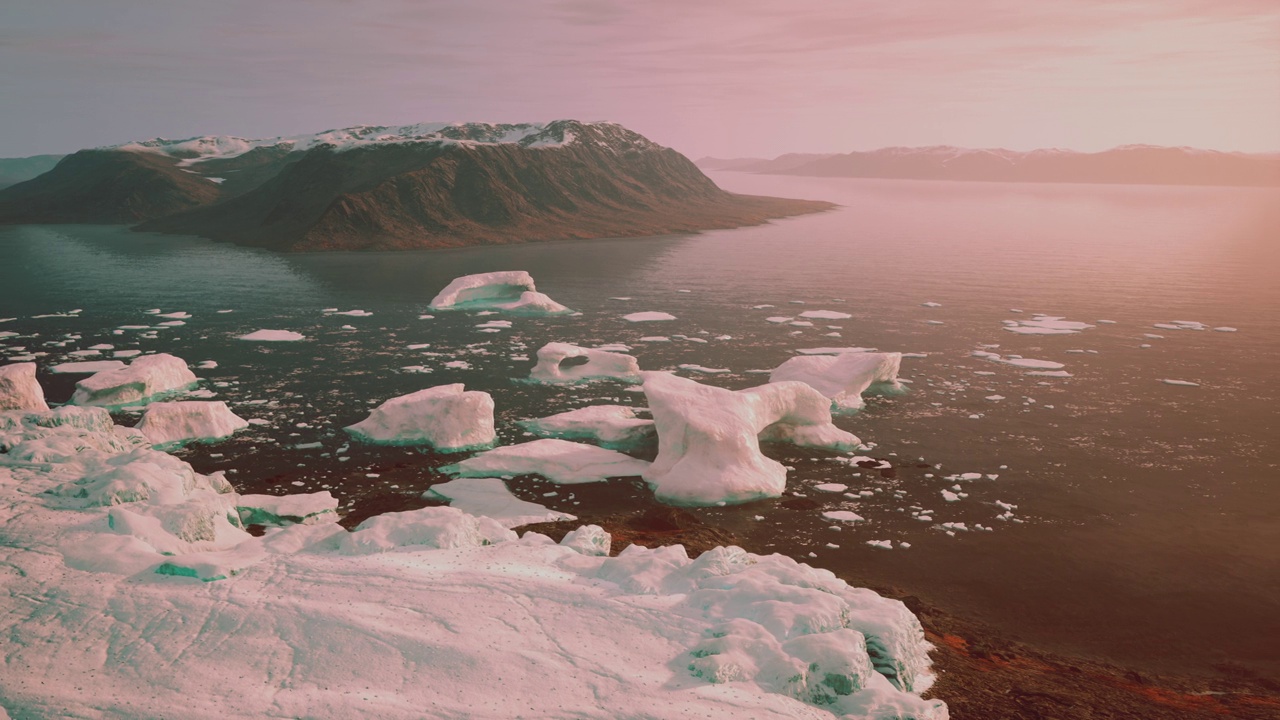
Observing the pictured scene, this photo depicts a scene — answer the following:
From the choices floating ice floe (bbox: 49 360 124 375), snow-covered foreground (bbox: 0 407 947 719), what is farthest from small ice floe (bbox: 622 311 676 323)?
snow-covered foreground (bbox: 0 407 947 719)

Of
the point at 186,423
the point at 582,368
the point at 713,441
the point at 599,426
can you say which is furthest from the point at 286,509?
the point at 582,368

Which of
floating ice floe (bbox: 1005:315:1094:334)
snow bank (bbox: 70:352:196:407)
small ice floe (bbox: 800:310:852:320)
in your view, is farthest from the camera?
small ice floe (bbox: 800:310:852:320)

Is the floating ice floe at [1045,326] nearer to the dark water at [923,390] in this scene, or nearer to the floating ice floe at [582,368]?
the dark water at [923,390]

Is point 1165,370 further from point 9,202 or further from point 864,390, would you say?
point 9,202

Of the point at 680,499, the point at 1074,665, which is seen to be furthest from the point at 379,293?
the point at 1074,665

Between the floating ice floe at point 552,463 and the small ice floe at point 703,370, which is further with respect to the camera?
the small ice floe at point 703,370

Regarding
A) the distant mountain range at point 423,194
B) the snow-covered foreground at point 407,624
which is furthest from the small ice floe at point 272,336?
the distant mountain range at point 423,194

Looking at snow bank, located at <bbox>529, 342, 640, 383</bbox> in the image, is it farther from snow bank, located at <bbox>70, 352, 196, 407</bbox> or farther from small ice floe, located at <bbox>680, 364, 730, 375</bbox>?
snow bank, located at <bbox>70, 352, 196, 407</bbox>
